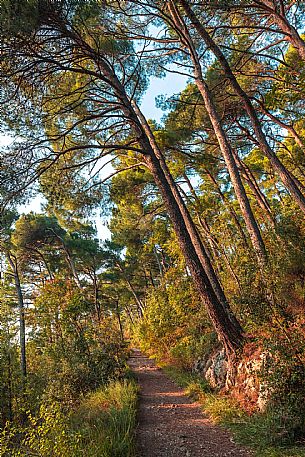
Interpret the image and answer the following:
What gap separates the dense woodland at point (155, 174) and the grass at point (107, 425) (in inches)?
7.5

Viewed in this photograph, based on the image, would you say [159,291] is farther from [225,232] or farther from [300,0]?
[300,0]

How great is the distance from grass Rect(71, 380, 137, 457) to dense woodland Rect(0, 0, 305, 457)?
0.62 ft

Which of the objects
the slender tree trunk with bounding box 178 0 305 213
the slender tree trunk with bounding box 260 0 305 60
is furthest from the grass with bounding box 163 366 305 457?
the slender tree trunk with bounding box 260 0 305 60

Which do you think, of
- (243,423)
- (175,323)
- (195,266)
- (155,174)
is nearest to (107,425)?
(243,423)

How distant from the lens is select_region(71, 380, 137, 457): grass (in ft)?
11.0

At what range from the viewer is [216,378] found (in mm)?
6227

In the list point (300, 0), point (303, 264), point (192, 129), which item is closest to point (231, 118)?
point (192, 129)

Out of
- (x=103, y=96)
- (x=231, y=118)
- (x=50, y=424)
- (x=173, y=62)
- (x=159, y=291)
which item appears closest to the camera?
(x=50, y=424)

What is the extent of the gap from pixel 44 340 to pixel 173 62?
8.48m

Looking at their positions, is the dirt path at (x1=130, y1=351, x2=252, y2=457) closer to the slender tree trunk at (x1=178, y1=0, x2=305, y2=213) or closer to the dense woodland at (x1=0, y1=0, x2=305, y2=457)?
the dense woodland at (x1=0, y1=0, x2=305, y2=457)

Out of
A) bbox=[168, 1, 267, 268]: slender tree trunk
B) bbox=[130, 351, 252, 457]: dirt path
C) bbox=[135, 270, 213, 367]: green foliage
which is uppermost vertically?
bbox=[168, 1, 267, 268]: slender tree trunk

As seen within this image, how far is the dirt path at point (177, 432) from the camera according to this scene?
3793 mm

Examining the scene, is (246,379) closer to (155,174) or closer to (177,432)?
(177,432)

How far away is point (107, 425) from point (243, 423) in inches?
72.5
